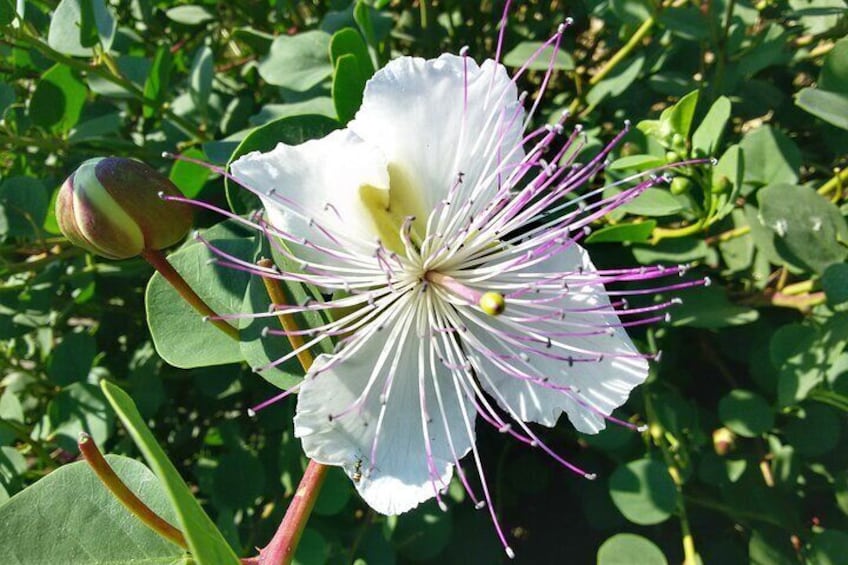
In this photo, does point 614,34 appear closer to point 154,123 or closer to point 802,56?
point 802,56

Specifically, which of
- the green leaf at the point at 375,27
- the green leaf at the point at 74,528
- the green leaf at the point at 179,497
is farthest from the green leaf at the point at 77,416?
the green leaf at the point at 375,27

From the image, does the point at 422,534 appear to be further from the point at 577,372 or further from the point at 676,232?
the point at 676,232

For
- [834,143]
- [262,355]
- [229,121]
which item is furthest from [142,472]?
[834,143]

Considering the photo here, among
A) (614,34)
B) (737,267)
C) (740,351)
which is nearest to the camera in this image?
(737,267)

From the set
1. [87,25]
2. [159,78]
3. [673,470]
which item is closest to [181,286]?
[87,25]

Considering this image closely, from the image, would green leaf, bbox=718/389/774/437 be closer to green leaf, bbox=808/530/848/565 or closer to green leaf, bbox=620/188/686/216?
green leaf, bbox=808/530/848/565

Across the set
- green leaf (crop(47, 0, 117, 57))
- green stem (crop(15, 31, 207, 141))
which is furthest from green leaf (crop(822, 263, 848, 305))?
green leaf (crop(47, 0, 117, 57))
